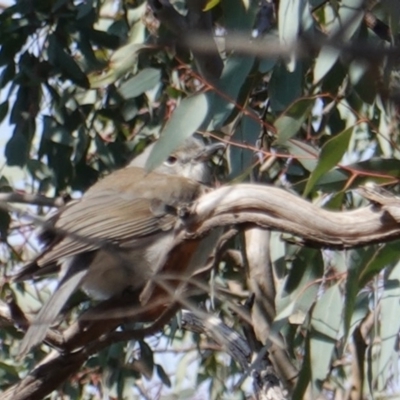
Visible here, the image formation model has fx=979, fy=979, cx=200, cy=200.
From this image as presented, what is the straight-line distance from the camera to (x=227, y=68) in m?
2.47

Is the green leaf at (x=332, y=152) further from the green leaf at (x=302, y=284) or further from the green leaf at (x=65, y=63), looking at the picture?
the green leaf at (x=65, y=63)

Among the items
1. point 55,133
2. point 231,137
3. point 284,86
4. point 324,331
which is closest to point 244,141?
point 231,137

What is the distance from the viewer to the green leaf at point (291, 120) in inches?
94.7

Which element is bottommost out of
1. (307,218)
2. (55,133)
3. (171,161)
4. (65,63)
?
(171,161)

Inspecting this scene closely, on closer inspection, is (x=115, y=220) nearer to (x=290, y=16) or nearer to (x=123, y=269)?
(x=123, y=269)

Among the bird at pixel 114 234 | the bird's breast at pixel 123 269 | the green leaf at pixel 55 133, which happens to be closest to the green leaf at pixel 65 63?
the green leaf at pixel 55 133

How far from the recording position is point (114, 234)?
2.90 m

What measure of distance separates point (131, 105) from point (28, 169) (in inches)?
19.7

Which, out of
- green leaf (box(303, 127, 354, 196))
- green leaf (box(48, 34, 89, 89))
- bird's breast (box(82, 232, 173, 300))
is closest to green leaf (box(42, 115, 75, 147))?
green leaf (box(48, 34, 89, 89))

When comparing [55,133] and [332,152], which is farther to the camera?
[55,133]

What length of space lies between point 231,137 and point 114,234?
52cm

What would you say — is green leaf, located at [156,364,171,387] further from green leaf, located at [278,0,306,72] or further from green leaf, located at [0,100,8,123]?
green leaf, located at [278,0,306,72]

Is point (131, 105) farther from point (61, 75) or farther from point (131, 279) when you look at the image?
point (131, 279)

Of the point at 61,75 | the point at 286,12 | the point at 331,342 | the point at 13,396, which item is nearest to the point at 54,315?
the point at 13,396
